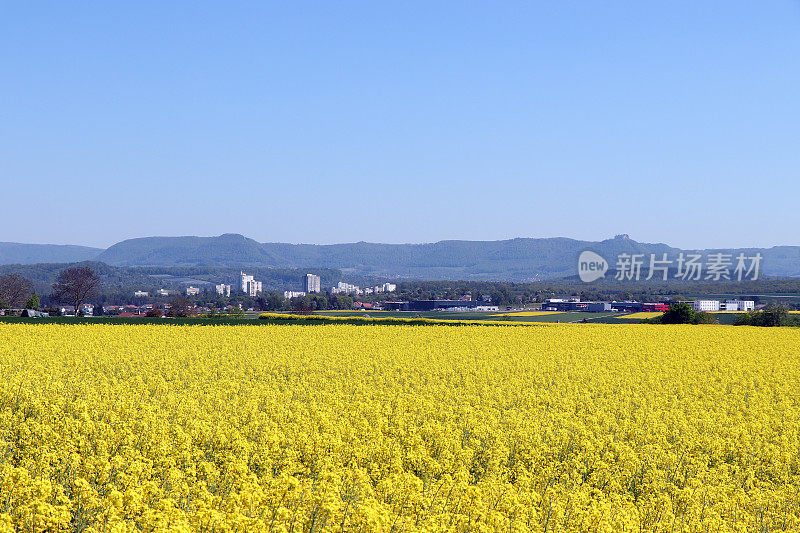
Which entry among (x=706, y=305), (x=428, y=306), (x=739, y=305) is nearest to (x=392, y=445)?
(x=706, y=305)

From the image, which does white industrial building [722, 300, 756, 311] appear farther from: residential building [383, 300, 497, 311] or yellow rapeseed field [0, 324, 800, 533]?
yellow rapeseed field [0, 324, 800, 533]

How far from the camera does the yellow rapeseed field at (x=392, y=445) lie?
29.8ft

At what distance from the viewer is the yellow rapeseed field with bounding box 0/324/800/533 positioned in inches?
357

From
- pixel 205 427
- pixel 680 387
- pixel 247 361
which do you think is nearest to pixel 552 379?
pixel 680 387

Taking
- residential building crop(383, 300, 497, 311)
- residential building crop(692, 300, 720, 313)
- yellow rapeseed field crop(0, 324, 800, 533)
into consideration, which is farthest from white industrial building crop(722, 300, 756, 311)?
yellow rapeseed field crop(0, 324, 800, 533)

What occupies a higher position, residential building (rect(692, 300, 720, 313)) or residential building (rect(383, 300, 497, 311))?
residential building (rect(692, 300, 720, 313))

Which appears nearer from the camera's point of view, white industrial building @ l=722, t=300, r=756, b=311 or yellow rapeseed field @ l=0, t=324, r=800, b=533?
yellow rapeseed field @ l=0, t=324, r=800, b=533

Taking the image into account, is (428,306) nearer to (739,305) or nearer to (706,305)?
(706,305)

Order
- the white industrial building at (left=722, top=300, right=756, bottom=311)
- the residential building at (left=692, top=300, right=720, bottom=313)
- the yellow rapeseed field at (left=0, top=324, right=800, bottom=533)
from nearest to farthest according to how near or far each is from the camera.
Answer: the yellow rapeseed field at (left=0, top=324, right=800, bottom=533), the residential building at (left=692, top=300, right=720, bottom=313), the white industrial building at (left=722, top=300, right=756, bottom=311)

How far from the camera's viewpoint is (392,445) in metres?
12.9

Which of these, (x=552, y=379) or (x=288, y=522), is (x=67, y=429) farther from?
(x=552, y=379)

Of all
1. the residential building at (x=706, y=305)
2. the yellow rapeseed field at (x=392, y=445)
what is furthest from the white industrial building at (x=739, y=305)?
the yellow rapeseed field at (x=392, y=445)

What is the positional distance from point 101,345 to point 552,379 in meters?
19.8

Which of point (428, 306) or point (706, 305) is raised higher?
point (706, 305)
